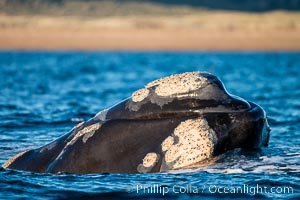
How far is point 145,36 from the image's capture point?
3452 inches

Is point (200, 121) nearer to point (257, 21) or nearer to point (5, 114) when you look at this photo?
point (5, 114)

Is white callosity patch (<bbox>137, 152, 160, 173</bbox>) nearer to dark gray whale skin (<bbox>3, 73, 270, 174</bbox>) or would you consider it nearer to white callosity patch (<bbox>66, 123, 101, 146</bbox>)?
dark gray whale skin (<bbox>3, 73, 270, 174</bbox>)

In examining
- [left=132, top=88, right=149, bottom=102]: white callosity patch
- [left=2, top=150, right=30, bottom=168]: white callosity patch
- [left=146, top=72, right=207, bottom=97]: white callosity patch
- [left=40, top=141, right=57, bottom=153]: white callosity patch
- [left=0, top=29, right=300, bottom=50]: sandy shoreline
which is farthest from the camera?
[left=0, top=29, right=300, bottom=50]: sandy shoreline

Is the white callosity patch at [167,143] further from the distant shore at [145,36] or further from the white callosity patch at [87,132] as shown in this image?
the distant shore at [145,36]

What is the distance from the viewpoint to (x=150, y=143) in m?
7.75

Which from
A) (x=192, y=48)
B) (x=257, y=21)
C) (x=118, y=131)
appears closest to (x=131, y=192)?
(x=118, y=131)

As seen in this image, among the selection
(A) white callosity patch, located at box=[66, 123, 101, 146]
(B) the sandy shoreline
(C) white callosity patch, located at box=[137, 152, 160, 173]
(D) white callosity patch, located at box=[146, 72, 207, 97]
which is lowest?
(C) white callosity patch, located at box=[137, 152, 160, 173]

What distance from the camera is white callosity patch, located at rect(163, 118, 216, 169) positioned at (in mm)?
7617

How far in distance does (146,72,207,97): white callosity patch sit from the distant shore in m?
67.5

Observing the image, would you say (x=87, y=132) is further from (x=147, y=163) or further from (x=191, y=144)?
(x=191, y=144)

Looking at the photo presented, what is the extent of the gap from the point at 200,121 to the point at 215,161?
44cm

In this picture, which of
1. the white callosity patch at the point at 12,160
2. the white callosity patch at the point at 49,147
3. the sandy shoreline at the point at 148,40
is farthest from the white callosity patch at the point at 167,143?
the sandy shoreline at the point at 148,40

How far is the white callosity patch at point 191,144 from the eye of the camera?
7.62m

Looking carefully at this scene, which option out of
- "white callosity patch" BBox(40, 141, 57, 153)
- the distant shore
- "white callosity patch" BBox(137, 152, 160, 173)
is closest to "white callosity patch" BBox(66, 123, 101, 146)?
"white callosity patch" BBox(40, 141, 57, 153)
